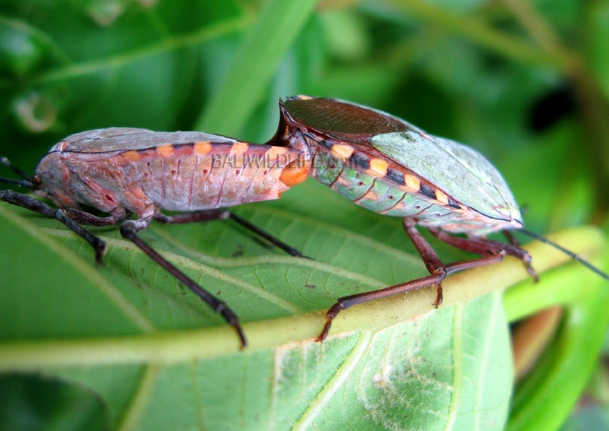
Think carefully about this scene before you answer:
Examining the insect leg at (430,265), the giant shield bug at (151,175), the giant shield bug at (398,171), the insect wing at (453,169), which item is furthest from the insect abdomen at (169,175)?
the insect leg at (430,265)

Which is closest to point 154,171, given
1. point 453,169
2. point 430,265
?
point 430,265

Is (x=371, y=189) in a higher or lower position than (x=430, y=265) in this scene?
higher

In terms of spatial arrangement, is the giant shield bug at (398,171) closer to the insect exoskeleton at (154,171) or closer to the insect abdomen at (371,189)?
the insect abdomen at (371,189)

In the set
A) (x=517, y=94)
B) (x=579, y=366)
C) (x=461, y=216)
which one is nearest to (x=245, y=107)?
(x=461, y=216)

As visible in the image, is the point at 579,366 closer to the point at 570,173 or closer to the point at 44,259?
the point at 570,173

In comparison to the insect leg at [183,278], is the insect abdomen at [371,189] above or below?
above

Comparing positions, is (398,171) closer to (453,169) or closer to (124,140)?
(453,169)

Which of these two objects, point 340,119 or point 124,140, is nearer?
point 124,140
